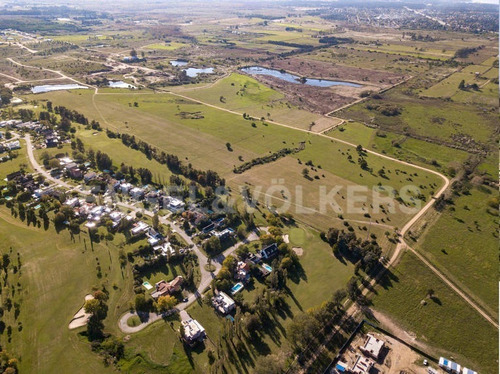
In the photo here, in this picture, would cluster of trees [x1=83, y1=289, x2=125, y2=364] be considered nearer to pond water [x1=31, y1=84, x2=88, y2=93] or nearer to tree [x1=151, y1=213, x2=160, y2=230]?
tree [x1=151, y1=213, x2=160, y2=230]

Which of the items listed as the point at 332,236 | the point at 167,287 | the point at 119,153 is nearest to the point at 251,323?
the point at 167,287

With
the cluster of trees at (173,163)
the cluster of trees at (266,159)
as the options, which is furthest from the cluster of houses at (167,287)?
the cluster of trees at (266,159)

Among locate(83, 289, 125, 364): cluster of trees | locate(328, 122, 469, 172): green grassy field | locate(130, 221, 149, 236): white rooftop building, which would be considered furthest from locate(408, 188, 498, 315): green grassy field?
locate(83, 289, 125, 364): cluster of trees

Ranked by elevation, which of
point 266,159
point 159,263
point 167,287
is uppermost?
point 266,159

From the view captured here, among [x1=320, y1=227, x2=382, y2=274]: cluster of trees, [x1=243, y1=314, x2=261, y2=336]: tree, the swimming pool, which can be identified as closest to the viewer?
[x1=243, y1=314, x2=261, y2=336]: tree

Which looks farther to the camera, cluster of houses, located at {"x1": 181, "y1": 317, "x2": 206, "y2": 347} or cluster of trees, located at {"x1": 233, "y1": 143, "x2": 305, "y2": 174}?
cluster of trees, located at {"x1": 233, "y1": 143, "x2": 305, "y2": 174}

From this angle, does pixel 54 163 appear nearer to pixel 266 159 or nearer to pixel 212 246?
pixel 212 246
